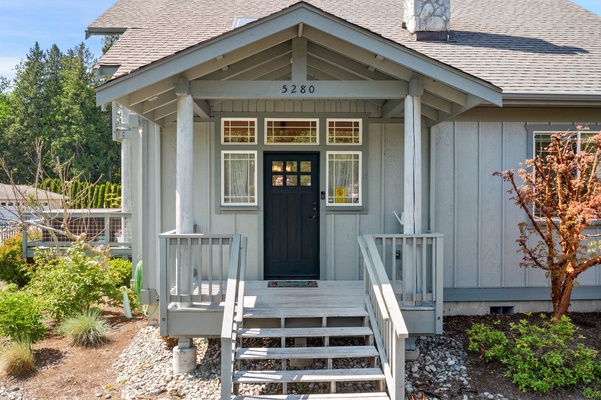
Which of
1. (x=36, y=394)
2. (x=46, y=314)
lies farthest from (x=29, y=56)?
(x=36, y=394)

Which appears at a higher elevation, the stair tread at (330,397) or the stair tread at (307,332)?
the stair tread at (307,332)

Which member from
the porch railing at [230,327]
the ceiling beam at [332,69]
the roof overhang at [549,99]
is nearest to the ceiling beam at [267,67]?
the ceiling beam at [332,69]

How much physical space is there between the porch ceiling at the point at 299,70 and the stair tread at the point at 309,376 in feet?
8.93

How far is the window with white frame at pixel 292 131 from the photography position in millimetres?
5895

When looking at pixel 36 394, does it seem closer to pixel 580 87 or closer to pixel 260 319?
pixel 260 319

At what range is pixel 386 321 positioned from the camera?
151 inches

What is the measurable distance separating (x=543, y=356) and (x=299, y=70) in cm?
380

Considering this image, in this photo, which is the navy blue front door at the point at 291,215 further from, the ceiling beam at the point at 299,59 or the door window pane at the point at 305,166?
the ceiling beam at the point at 299,59

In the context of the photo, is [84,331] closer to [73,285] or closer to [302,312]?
[73,285]

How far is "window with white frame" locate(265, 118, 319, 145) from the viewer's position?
5895mm

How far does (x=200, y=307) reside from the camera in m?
4.30

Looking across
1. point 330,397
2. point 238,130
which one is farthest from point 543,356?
point 238,130

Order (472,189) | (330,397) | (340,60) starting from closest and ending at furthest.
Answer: (330,397) < (340,60) < (472,189)

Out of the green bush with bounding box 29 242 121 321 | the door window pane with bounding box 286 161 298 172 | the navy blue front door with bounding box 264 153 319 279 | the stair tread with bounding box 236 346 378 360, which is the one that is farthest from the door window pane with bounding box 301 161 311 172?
the green bush with bounding box 29 242 121 321
